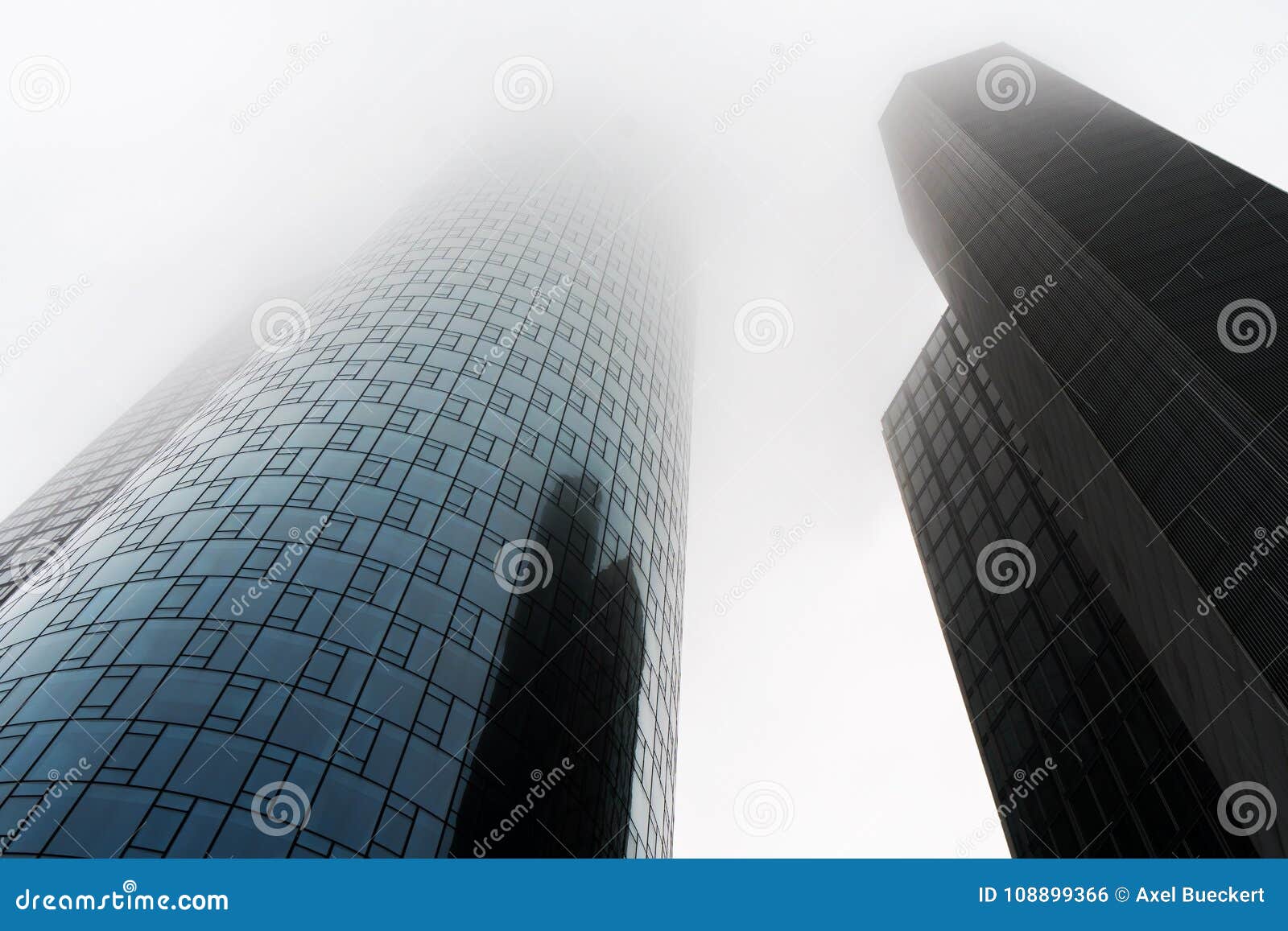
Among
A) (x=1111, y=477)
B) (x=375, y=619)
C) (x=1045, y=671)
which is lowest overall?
(x=375, y=619)

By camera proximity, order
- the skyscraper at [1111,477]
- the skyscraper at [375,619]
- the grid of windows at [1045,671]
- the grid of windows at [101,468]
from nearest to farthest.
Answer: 1. the skyscraper at [1111,477]
2. the grid of windows at [1045,671]
3. the skyscraper at [375,619]
4. the grid of windows at [101,468]

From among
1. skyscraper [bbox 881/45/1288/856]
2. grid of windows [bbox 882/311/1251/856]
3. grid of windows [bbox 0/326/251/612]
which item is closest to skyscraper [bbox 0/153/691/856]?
grid of windows [bbox 882/311/1251/856]

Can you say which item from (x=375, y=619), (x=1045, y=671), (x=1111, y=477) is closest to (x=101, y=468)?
(x=375, y=619)

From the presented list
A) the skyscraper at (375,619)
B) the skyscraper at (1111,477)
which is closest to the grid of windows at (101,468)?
the skyscraper at (375,619)

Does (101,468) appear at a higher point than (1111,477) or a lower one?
lower

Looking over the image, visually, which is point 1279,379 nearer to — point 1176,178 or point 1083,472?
point 1083,472

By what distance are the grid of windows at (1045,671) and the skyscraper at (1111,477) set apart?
118mm

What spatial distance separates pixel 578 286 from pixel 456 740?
56.0 meters

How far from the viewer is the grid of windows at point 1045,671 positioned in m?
32.5

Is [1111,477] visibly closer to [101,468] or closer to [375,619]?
[375,619]

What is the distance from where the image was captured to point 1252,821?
84.2ft

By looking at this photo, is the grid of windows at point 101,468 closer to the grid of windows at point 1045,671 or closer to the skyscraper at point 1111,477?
the grid of windows at point 1045,671

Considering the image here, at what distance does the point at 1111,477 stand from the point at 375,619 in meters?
29.7

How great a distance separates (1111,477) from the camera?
94.5 ft
